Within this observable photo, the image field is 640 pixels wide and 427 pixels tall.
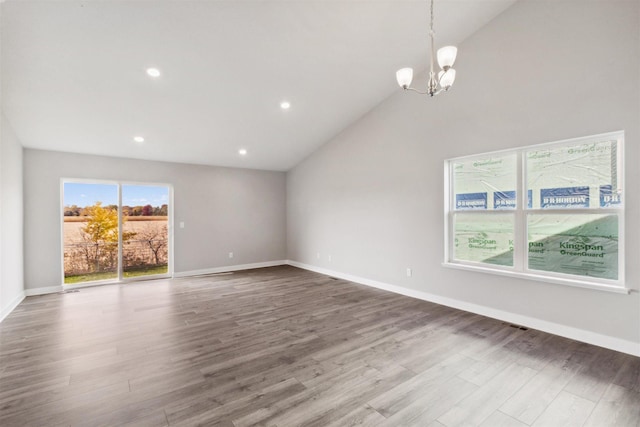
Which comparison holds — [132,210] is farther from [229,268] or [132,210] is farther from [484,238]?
[484,238]

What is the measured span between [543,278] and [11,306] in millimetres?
7163

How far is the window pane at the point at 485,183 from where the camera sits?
12.6 feet

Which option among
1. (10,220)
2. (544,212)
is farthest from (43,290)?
(544,212)

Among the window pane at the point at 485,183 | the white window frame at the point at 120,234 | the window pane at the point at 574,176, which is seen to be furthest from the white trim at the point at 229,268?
the window pane at the point at 574,176

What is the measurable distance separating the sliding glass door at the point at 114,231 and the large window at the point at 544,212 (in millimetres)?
5823

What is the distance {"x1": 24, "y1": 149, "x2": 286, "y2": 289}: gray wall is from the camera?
511 centimetres

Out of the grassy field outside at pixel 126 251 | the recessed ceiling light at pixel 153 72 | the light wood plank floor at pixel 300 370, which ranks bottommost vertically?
the light wood plank floor at pixel 300 370

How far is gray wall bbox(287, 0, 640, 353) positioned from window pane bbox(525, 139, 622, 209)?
19cm

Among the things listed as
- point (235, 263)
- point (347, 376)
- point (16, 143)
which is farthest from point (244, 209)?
point (347, 376)

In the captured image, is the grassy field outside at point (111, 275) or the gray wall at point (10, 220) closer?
the gray wall at point (10, 220)

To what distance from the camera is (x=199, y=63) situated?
11.8ft

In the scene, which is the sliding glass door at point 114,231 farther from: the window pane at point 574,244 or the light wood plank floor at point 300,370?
the window pane at point 574,244

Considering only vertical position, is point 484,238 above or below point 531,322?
above

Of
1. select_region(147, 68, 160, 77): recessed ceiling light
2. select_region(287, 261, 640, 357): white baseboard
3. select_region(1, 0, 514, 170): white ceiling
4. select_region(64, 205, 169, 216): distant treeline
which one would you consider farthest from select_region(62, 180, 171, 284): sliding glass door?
select_region(287, 261, 640, 357): white baseboard
